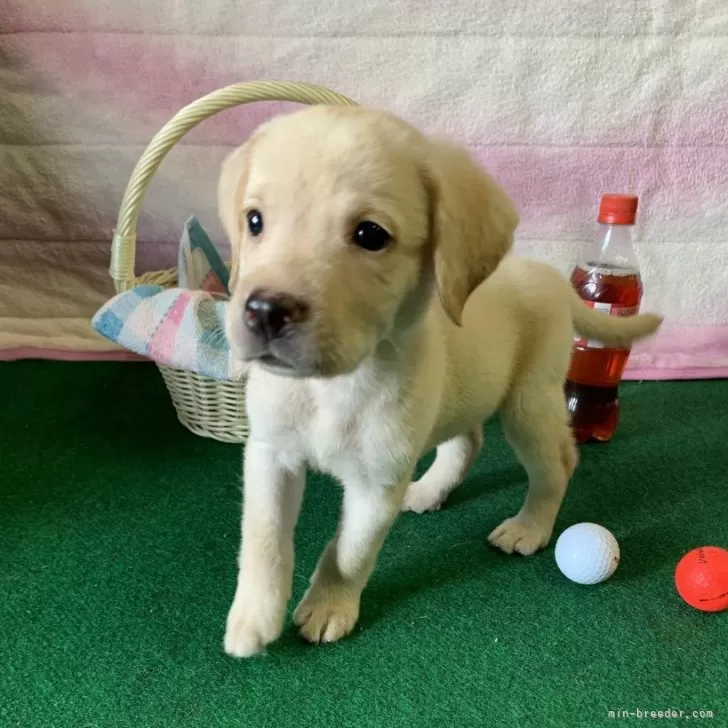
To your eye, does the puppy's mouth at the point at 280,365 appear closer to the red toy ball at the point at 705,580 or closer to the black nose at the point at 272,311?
the black nose at the point at 272,311

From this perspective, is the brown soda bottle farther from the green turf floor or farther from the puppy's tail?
the puppy's tail

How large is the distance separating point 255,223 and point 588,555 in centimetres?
96

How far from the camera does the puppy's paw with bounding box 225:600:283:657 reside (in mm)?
1258

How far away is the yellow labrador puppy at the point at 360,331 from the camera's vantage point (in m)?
1.01

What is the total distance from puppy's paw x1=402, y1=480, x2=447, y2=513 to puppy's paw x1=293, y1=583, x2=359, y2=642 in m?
0.42

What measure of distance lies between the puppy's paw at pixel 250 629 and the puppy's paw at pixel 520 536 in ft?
1.87

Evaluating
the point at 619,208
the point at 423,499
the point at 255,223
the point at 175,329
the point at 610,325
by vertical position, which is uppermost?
the point at 255,223

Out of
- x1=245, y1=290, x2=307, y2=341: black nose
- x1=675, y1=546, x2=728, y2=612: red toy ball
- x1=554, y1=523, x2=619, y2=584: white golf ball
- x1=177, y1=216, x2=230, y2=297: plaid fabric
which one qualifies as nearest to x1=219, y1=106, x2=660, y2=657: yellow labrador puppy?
x1=245, y1=290, x2=307, y2=341: black nose

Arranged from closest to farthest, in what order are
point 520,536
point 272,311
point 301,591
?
point 272,311 < point 301,591 < point 520,536

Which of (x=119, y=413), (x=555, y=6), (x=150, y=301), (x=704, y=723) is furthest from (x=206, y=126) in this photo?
(x=704, y=723)

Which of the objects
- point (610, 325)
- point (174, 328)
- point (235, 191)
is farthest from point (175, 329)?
point (610, 325)

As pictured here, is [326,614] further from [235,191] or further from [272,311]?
[235,191]

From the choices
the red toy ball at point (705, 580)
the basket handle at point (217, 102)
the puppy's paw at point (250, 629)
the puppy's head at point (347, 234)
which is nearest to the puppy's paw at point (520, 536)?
the red toy ball at point (705, 580)

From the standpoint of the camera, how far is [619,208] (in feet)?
6.67
